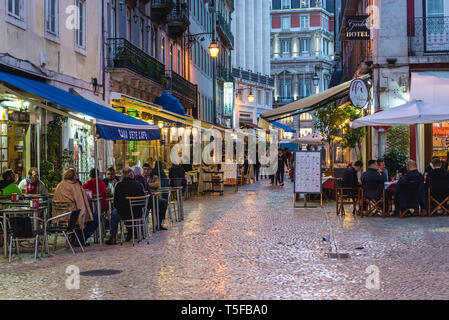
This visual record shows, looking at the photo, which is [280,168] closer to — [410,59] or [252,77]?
[410,59]

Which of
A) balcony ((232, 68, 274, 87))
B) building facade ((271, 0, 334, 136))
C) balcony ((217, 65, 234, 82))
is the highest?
building facade ((271, 0, 334, 136))

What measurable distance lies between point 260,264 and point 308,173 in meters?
10.2

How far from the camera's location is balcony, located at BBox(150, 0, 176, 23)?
2909 centimetres

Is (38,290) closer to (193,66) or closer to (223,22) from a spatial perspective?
(193,66)

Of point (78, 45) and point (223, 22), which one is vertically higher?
point (223, 22)

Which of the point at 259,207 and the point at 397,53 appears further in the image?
the point at 397,53

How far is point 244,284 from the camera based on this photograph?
843 cm

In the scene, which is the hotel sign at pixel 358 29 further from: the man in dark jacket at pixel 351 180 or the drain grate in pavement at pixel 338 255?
the drain grate in pavement at pixel 338 255

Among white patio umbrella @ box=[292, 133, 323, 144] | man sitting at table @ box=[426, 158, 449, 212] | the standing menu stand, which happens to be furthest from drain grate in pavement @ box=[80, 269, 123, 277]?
white patio umbrella @ box=[292, 133, 323, 144]

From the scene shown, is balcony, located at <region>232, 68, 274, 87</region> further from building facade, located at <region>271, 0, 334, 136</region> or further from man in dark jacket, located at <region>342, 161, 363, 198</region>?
man in dark jacket, located at <region>342, 161, 363, 198</region>

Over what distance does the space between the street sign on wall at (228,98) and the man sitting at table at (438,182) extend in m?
38.7
